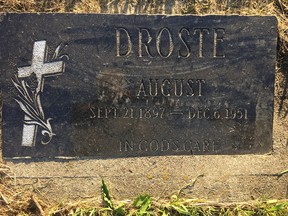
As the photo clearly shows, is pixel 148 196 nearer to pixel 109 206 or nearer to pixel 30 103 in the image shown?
pixel 109 206

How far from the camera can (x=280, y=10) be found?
2.96 m

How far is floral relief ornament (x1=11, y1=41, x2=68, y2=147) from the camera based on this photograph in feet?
8.91

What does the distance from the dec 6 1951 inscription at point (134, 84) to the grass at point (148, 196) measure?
0.37ft

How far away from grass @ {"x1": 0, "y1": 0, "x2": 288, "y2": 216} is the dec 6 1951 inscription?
114 millimetres

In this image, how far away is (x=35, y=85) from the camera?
8.98 feet

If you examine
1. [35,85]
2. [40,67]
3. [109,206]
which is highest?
[40,67]

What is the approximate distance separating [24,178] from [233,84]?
5.79ft

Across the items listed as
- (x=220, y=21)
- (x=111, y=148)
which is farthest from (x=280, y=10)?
(x=111, y=148)

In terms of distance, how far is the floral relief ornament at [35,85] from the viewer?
8.91 ft

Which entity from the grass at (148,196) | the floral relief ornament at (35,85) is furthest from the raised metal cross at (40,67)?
the grass at (148,196)

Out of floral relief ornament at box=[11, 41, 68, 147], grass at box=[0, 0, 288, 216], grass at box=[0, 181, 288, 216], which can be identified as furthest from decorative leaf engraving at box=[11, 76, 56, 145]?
grass at box=[0, 181, 288, 216]

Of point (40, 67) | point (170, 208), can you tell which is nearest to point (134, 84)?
point (40, 67)

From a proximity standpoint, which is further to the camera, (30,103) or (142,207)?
(142,207)

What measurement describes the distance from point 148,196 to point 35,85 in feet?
3.96
